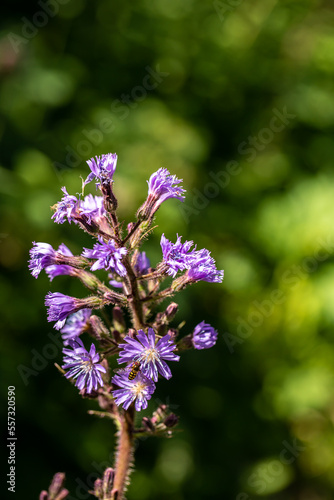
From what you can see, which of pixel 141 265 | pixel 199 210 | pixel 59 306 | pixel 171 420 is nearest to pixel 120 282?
pixel 141 265

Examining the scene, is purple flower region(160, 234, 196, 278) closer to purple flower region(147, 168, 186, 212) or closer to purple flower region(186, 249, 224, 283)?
purple flower region(186, 249, 224, 283)

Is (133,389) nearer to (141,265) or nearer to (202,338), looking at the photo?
(202,338)

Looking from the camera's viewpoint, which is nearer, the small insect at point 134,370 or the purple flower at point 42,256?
the small insect at point 134,370

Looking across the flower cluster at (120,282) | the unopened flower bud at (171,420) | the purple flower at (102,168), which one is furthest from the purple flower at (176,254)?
the unopened flower bud at (171,420)

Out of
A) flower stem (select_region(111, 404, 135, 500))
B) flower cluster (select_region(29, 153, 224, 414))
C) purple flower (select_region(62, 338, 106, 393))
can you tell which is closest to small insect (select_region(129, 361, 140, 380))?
flower cluster (select_region(29, 153, 224, 414))

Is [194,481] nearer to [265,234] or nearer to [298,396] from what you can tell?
[298,396]

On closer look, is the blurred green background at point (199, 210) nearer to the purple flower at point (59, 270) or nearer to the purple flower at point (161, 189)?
the purple flower at point (59, 270)

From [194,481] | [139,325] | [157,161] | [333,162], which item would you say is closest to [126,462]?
[139,325]
